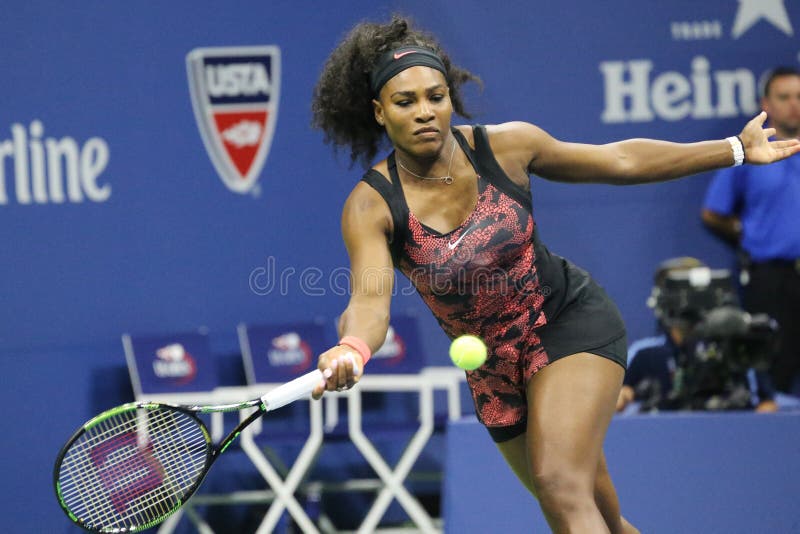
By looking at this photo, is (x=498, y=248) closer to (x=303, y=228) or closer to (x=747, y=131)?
(x=747, y=131)

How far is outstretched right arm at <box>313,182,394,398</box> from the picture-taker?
9.61 feet

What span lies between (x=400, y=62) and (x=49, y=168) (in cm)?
368

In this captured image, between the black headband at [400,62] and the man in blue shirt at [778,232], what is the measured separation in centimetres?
357

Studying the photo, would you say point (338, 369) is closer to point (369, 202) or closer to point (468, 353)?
point (468, 353)

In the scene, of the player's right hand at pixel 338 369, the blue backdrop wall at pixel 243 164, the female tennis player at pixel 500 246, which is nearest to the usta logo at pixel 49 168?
the blue backdrop wall at pixel 243 164

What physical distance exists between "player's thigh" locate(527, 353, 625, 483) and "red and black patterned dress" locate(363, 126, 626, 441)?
51mm

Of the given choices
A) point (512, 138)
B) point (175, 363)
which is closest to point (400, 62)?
point (512, 138)

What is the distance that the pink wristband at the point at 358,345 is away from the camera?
3018 mm

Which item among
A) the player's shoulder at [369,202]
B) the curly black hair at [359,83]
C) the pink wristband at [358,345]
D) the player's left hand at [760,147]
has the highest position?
the curly black hair at [359,83]

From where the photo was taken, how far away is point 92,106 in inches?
258

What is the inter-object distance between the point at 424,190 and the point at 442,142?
0.16 m

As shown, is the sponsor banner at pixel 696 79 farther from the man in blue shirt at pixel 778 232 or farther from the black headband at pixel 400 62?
the black headband at pixel 400 62

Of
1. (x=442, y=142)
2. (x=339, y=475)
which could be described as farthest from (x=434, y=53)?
(x=339, y=475)

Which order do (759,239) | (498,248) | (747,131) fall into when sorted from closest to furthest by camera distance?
(498,248), (747,131), (759,239)
